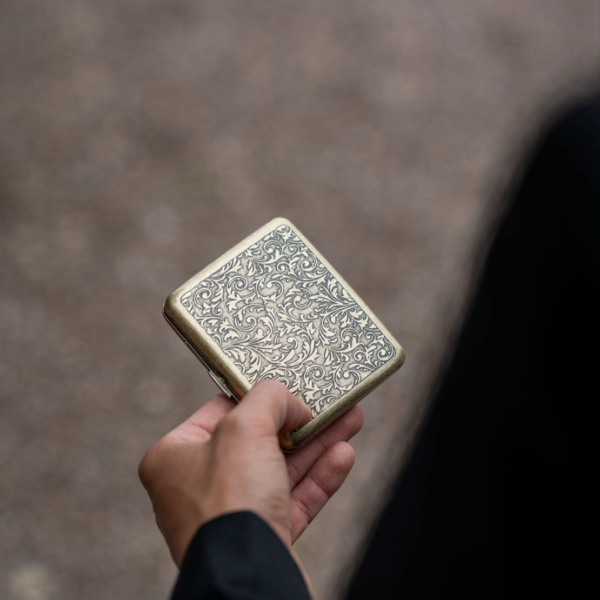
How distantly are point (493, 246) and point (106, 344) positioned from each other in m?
1.31

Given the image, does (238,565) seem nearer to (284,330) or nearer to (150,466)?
(150,466)

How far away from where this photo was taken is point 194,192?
2418mm

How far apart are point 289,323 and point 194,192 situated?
1.28 m

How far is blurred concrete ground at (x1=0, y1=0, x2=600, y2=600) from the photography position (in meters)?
2.02

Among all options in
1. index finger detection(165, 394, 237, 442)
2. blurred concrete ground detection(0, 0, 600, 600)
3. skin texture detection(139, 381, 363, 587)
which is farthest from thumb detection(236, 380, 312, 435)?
blurred concrete ground detection(0, 0, 600, 600)

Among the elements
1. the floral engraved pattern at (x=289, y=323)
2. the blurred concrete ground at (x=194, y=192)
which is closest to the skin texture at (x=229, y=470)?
the floral engraved pattern at (x=289, y=323)

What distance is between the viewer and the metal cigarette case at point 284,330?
1252 millimetres

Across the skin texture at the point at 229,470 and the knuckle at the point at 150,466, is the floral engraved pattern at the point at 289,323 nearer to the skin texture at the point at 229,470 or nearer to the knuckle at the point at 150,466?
the skin texture at the point at 229,470

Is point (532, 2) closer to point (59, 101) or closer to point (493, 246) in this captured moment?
point (493, 246)

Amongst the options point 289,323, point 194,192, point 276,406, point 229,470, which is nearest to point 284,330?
point 289,323

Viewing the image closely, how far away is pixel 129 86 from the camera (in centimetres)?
253

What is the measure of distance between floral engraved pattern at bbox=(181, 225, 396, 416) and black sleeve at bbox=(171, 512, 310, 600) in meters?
0.36

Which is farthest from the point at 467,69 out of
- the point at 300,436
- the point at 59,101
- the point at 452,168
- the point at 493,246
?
the point at 300,436

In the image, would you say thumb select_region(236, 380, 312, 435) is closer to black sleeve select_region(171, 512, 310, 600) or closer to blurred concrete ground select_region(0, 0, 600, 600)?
black sleeve select_region(171, 512, 310, 600)
